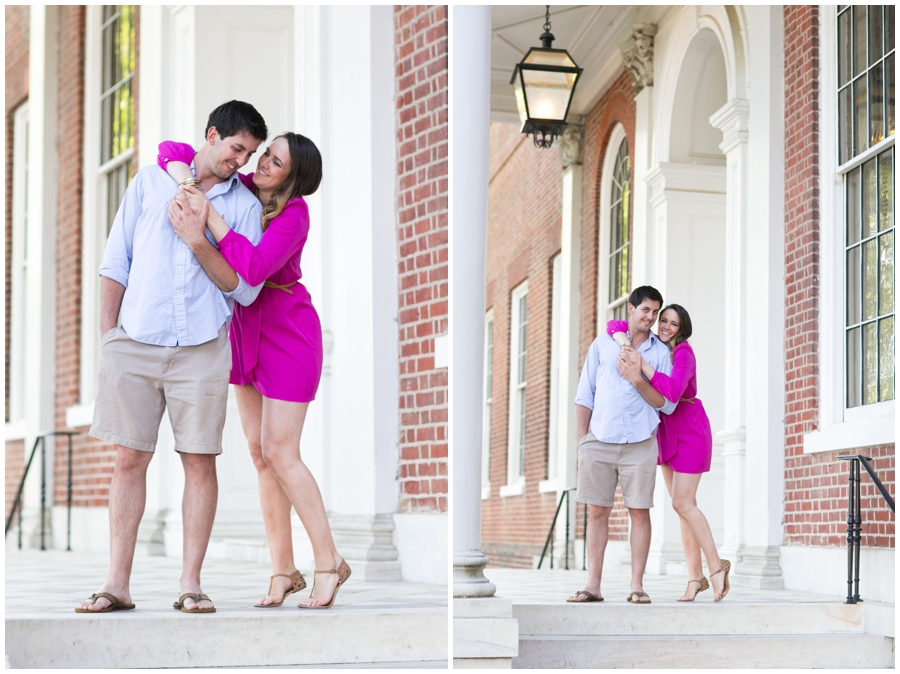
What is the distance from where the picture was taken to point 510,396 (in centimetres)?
1600

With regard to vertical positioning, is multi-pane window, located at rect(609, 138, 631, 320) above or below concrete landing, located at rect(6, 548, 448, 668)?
above

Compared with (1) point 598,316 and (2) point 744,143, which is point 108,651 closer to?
(2) point 744,143

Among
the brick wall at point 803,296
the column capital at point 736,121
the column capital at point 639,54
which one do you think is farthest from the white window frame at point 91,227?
the brick wall at point 803,296

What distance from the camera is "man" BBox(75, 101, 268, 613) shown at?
3.90 meters

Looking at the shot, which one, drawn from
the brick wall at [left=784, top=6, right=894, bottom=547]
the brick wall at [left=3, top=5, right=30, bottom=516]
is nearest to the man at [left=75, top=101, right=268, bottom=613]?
the brick wall at [left=784, top=6, right=894, bottom=547]

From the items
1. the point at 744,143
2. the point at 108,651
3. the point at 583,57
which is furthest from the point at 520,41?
the point at 108,651

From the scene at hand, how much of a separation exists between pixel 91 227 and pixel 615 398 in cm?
618

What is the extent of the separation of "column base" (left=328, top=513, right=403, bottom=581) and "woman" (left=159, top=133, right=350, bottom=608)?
1.61 meters

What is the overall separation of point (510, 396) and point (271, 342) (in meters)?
11.9

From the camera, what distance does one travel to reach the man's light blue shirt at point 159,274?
3.90 m

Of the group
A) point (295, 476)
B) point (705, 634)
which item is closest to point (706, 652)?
point (705, 634)

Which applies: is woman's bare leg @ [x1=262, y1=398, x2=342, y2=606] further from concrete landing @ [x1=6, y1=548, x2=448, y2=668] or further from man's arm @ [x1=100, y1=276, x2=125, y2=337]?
man's arm @ [x1=100, y1=276, x2=125, y2=337]

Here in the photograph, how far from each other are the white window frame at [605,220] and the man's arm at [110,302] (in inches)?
308

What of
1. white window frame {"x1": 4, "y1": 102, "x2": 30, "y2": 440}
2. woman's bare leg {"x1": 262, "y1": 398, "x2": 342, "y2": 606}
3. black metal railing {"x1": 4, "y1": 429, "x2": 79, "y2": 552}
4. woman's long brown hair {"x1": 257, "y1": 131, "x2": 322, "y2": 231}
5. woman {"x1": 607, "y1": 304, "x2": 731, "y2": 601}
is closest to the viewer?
woman's long brown hair {"x1": 257, "y1": 131, "x2": 322, "y2": 231}
